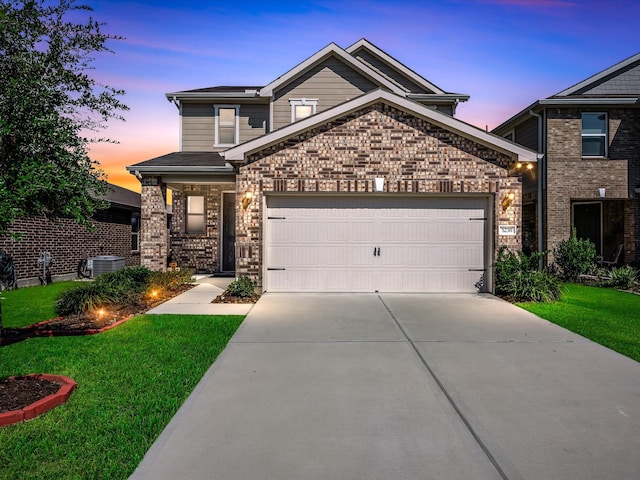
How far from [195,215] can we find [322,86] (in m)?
6.49

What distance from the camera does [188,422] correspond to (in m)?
3.49

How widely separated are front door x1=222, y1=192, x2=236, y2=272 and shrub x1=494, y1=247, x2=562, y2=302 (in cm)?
888

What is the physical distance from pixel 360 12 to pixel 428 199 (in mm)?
5164

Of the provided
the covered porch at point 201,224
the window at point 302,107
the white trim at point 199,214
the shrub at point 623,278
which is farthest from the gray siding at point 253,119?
the shrub at point 623,278

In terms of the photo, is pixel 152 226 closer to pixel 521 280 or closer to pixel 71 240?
pixel 71 240

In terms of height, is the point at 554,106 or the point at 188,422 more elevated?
the point at 554,106

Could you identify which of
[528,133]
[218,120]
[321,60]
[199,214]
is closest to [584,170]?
[528,133]

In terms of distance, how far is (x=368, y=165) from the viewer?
9852 millimetres

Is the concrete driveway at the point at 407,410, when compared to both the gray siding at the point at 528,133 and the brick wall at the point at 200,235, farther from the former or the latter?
the gray siding at the point at 528,133

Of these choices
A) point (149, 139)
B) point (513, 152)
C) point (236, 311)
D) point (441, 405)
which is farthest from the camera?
point (149, 139)

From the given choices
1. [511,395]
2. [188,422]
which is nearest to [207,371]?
[188,422]

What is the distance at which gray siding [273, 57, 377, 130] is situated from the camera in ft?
46.5

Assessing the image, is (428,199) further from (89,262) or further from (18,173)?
(89,262)

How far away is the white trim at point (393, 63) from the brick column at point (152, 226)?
871 centimetres
